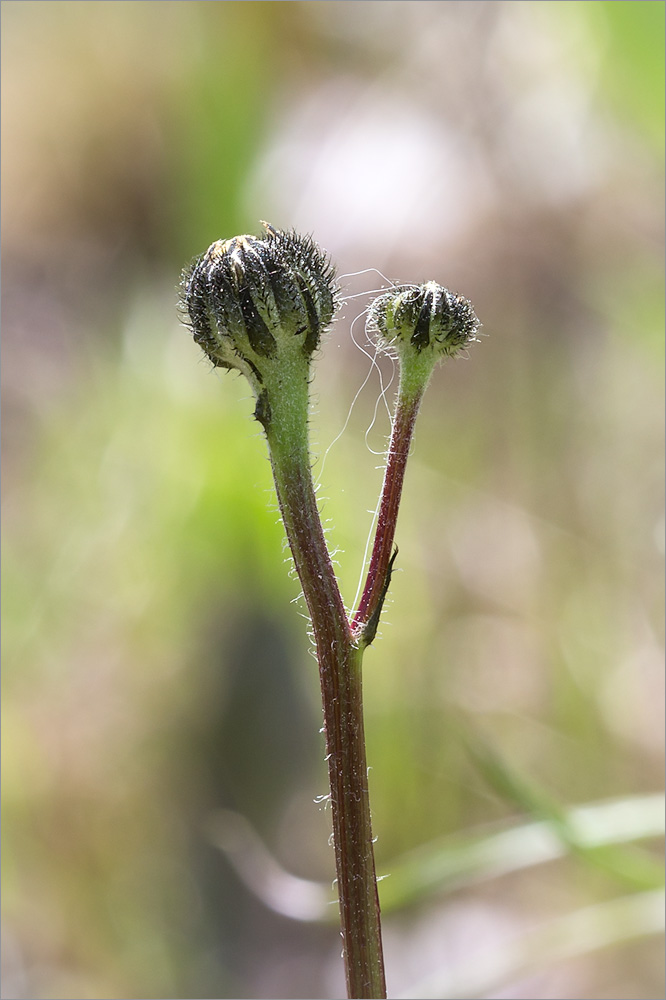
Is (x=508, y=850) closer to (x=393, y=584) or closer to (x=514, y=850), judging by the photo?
(x=514, y=850)

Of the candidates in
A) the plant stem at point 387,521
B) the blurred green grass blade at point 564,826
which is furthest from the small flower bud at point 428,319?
the blurred green grass blade at point 564,826

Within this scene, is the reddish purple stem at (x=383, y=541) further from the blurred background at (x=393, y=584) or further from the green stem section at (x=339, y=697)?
the blurred background at (x=393, y=584)

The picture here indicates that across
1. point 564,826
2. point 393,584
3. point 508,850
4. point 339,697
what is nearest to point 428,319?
point 339,697

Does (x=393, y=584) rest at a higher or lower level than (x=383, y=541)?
higher

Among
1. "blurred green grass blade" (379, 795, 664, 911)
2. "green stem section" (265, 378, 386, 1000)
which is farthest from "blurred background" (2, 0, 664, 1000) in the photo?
"green stem section" (265, 378, 386, 1000)

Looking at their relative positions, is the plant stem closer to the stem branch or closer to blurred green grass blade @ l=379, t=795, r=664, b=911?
the stem branch

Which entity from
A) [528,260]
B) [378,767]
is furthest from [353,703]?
[528,260]
